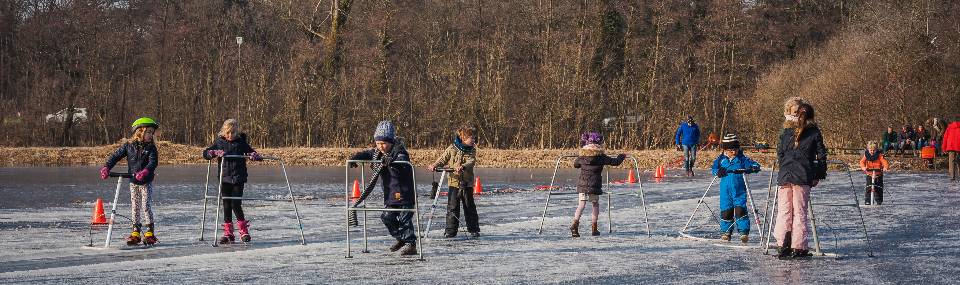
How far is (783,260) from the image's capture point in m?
13.9

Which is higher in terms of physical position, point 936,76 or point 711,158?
point 936,76

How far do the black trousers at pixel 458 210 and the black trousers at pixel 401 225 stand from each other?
2.38 m

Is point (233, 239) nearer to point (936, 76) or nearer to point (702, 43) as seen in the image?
point (936, 76)

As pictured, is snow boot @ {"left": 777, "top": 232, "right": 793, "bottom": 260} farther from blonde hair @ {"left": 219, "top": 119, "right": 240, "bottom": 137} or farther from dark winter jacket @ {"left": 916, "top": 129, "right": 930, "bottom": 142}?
dark winter jacket @ {"left": 916, "top": 129, "right": 930, "bottom": 142}

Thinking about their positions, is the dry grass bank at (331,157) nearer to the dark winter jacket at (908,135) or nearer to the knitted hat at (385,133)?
the dark winter jacket at (908,135)

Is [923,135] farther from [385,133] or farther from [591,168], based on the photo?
[385,133]

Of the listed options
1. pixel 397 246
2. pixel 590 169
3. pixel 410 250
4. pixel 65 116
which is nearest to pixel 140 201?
pixel 397 246

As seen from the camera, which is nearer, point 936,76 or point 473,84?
point 936,76

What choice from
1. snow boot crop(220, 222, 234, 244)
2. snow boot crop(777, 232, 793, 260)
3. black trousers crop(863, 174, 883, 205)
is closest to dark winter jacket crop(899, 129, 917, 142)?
black trousers crop(863, 174, 883, 205)

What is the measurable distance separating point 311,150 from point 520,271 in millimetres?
33357

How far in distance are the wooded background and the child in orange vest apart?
2248 centimetres

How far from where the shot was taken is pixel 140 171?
51.1ft

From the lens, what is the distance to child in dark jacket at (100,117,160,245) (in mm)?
15445

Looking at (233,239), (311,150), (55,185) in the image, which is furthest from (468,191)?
(311,150)
